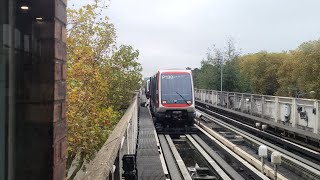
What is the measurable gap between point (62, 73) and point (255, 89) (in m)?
54.3

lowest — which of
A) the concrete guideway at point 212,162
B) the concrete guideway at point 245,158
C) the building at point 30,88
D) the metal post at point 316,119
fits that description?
the concrete guideway at point 212,162

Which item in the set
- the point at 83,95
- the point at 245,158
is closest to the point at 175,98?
the point at 245,158

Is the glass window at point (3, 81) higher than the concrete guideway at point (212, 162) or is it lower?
higher

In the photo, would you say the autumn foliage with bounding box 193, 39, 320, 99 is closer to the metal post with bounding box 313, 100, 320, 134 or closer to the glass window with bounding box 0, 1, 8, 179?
the metal post with bounding box 313, 100, 320, 134

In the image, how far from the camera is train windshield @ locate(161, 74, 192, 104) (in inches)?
868

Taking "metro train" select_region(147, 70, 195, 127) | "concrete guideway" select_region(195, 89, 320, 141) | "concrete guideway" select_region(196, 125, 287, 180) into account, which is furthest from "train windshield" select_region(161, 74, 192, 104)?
"concrete guideway" select_region(195, 89, 320, 141)

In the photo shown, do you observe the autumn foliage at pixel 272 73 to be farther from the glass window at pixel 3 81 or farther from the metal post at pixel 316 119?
the glass window at pixel 3 81

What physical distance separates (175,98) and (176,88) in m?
0.57

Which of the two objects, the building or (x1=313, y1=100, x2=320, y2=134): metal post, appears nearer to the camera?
the building

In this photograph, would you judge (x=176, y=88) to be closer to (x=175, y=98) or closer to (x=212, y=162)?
(x=175, y=98)

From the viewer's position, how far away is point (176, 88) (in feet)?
73.0

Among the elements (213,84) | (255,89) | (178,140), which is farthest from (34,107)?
(255,89)

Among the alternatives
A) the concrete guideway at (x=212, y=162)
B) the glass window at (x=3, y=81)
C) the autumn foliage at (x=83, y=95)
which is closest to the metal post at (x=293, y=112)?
the concrete guideway at (x=212, y=162)

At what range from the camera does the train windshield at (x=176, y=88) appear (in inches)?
868
